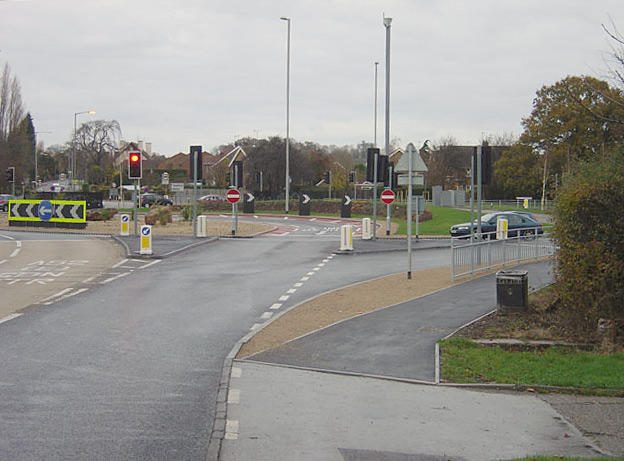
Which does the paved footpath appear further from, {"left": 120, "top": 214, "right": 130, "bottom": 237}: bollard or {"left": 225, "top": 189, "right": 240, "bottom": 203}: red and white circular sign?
{"left": 120, "top": 214, "right": 130, "bottom": 237}: bollard

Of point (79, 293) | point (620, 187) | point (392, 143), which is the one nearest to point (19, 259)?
point (79, 293)

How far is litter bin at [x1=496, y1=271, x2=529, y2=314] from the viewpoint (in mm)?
12664

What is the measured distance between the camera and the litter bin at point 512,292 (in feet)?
41.5

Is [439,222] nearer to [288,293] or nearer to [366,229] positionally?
[366,229]

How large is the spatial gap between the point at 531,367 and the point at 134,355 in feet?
17.0

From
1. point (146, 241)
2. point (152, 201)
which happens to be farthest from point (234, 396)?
point (152, 201)

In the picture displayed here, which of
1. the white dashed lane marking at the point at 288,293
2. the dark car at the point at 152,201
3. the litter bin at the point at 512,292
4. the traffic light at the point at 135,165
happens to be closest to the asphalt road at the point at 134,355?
the white dashed lane marking at the point at 288,293

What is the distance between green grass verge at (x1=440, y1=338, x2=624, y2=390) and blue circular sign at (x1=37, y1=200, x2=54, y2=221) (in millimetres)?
33427

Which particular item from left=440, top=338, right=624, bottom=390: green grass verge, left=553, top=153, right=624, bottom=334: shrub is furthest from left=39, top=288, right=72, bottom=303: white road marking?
left=553, top=153, right=624, bottom=334: shrub

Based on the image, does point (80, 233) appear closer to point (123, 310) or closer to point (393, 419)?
point (123, 310)

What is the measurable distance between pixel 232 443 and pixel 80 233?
31.3 meters

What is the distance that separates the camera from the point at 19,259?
79.2ft

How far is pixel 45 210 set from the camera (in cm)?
4028

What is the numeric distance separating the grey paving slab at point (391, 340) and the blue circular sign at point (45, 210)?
29725 mm
